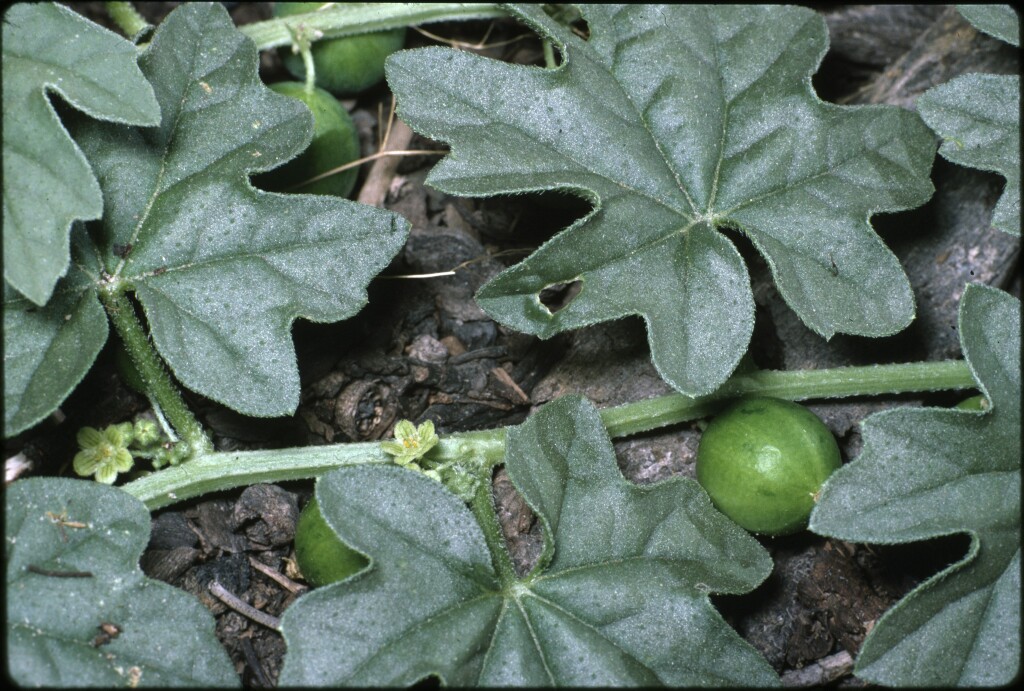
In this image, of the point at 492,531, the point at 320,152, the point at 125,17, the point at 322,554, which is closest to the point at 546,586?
the point at 492,531

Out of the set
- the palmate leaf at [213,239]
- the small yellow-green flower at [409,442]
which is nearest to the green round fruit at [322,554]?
the small yellow-green flower at [409,442]

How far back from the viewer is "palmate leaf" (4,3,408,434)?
3182 millimetres

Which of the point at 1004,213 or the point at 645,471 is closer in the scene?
the point at 1004,213

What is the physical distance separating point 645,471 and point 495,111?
153 cm

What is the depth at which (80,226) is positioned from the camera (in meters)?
3.20

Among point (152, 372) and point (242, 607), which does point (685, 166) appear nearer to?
point (152, 372)

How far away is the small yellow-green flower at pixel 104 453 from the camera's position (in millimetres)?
3342

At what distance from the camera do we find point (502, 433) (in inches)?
139

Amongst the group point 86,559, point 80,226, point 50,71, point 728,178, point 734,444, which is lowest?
point 86,559

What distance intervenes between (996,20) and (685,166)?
1.28m

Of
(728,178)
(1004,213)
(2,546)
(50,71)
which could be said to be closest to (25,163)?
(50,71)

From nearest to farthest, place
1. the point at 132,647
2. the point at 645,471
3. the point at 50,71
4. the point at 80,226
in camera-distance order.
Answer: the point at 132,647, the point at 50,71, the point at 80,226, the point at 645,471

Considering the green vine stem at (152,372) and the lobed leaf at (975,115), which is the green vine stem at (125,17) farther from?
the lobed leaf at (975,115)

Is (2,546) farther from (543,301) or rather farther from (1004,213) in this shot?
(1004,213)
